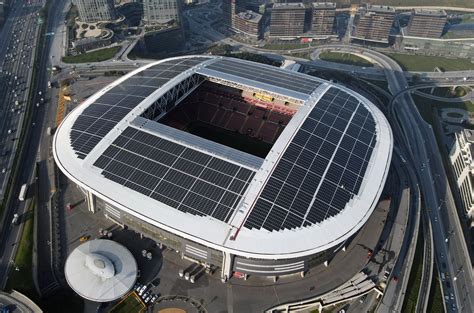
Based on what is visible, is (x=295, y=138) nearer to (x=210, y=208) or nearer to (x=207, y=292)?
(x=210, y=208)

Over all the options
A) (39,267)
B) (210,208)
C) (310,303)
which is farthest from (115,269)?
(310,303)

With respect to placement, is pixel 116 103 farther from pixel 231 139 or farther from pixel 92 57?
pixel 92 57

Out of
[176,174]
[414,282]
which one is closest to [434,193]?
[414,282]

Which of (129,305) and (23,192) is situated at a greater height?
(23,192)

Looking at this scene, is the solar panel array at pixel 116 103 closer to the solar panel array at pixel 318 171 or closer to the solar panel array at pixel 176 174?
the solar panel array at pixel 176 174

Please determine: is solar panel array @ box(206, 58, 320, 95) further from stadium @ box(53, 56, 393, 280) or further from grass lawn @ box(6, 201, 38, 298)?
grass lawn @ box(6, 201, 38, 298)

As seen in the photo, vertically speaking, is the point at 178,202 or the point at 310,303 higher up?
the point at 178,202

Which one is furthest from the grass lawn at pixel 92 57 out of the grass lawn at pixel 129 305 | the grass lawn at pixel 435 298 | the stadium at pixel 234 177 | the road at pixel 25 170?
the grass lawn at pixel 435 298

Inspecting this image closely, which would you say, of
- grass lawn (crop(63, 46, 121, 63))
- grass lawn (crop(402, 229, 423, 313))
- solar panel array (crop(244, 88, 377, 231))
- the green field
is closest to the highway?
grass lawn (crop(402, 229, 423, 313))
